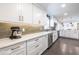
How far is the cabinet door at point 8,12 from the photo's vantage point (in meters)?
1.80

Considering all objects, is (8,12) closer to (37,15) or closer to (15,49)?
(15,49)

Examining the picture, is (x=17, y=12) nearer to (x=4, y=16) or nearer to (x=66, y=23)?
(x=4, y=16)

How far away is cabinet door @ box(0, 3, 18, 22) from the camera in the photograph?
1799 millimetres

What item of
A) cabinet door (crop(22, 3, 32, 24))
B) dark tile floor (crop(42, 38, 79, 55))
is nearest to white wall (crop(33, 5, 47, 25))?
cabinet door (crop(22, 3, 32, 24))

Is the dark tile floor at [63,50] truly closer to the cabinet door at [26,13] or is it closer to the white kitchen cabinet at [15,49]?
the cabinet door at [26,13]

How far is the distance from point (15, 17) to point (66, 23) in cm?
963

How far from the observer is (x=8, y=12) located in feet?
6.47

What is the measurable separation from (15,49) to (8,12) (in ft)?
2.90

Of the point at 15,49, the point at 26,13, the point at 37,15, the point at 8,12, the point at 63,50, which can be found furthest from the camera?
the point at 63,50

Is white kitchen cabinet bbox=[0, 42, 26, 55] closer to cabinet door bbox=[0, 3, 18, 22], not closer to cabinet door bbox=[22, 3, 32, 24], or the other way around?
cabinet door bbox=[0, 3, 18, 22]

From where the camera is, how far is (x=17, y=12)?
2301 mm

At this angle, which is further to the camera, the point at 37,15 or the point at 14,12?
the point at 37,15

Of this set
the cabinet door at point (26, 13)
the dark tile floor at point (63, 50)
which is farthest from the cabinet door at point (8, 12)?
the dark tile floor at point (63, 50)

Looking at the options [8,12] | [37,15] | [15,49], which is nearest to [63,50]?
[37,15]
